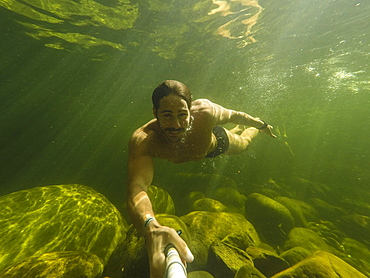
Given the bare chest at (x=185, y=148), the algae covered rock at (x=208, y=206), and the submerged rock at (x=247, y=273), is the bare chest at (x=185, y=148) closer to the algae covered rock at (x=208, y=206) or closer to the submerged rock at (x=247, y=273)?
the submerged rock at (x=247, y=273)

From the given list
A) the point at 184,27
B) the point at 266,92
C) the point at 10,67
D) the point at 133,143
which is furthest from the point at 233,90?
the point at 10,67

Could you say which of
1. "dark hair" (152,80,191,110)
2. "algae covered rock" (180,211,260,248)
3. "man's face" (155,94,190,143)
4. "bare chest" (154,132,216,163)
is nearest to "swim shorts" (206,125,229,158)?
"bare chest" (154,132,216,163)

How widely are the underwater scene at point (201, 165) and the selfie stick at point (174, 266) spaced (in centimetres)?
126

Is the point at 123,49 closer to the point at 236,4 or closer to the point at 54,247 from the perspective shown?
the point at 236,4

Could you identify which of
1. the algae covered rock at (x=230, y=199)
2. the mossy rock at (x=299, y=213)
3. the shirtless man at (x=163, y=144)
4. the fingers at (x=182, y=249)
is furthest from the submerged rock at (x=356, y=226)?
the fingers at (x=182, y=249)

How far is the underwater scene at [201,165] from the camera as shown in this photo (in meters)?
4.36

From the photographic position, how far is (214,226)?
17.7 ft

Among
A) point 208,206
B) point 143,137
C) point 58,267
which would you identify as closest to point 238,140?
point 208,206

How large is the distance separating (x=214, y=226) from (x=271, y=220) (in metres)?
3.53

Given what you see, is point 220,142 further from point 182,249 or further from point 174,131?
point 182,249

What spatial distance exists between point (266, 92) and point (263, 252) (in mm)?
23668

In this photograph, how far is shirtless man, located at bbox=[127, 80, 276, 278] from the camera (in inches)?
65.5

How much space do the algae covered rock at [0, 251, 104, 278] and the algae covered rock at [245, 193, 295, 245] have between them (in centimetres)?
632

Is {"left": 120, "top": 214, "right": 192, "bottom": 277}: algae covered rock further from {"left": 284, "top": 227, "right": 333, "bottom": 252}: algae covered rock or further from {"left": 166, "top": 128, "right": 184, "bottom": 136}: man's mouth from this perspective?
{"left": 284, "top": 227, "right": 333, "bottom": 252}: algae covered rock
